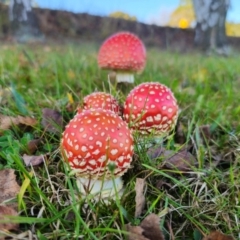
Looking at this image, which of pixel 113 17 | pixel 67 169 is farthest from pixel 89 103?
pixel 113 17

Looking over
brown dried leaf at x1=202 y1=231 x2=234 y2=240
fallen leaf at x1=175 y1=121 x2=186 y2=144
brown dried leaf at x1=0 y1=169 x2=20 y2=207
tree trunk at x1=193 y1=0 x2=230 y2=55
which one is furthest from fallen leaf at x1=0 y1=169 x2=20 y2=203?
tree trunk at x1=193 y1=0 x2=230 y2=55

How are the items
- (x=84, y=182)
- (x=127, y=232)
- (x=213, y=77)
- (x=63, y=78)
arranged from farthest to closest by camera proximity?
(x=213, y=77) → (x=63, y=78) → (x=84, y=182) → (x=127, y=232)

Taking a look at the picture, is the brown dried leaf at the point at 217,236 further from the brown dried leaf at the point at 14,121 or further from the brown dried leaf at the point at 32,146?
the brown dried leaf at the point at 14,121

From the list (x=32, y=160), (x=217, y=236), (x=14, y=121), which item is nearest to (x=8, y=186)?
(x=32, y=160)

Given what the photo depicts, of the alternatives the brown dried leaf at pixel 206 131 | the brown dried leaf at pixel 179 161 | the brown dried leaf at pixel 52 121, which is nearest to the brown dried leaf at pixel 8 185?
the brown dried leaf at pixel 52 121

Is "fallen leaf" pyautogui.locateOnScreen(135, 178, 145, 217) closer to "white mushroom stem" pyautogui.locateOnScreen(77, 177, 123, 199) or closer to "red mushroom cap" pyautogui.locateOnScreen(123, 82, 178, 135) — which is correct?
"white mushroom stem" pyautogui.locateOnScreen(77, 177, 123, 199)

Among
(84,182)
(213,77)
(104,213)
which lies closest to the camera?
(104,213)

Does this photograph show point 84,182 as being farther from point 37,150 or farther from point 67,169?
point 37,150

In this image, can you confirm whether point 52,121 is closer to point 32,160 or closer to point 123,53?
point 32,160
